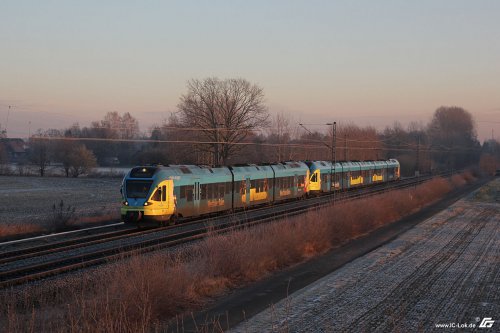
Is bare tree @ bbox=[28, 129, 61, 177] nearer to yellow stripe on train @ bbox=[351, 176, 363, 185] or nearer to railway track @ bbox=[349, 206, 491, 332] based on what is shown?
yellow stripe on train @ bbox=[351, 176, 363, 185]

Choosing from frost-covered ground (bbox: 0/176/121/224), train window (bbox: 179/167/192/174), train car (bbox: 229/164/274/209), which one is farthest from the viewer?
train car (bbox: 229/164/274/209)

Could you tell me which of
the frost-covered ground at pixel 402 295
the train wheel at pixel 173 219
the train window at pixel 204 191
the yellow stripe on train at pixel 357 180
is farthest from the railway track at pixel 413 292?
the yellow stripe on train at pixel 357 180

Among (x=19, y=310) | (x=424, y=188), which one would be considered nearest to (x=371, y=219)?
(x=19, y=310)

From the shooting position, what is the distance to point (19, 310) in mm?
11594

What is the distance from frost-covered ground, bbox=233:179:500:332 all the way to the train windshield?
10923mm

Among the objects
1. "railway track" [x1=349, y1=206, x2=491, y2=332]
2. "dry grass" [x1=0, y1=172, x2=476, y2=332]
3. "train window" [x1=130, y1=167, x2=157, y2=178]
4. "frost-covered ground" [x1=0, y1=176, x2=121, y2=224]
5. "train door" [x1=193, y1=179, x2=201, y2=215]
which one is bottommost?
"frost-covered ground" [x1=0, y1=176, x2=121, y2=224]

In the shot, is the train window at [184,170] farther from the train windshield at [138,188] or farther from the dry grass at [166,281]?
the dry grass at [166,281]

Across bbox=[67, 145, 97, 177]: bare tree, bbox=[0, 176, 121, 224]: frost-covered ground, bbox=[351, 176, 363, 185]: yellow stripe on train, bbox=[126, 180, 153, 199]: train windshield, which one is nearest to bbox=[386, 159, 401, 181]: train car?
bbox=[351, 176, 363, 185]: yellow stripe on train

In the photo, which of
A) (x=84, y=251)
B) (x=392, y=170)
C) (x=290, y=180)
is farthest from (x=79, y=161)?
(x=84, y=251)

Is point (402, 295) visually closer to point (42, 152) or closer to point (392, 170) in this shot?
point (392, 170)

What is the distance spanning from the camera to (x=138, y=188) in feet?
83.9

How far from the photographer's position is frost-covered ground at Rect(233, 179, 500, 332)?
10.8 metres

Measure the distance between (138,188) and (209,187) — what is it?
18.2 feet

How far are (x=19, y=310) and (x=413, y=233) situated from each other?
19229 millimetres
